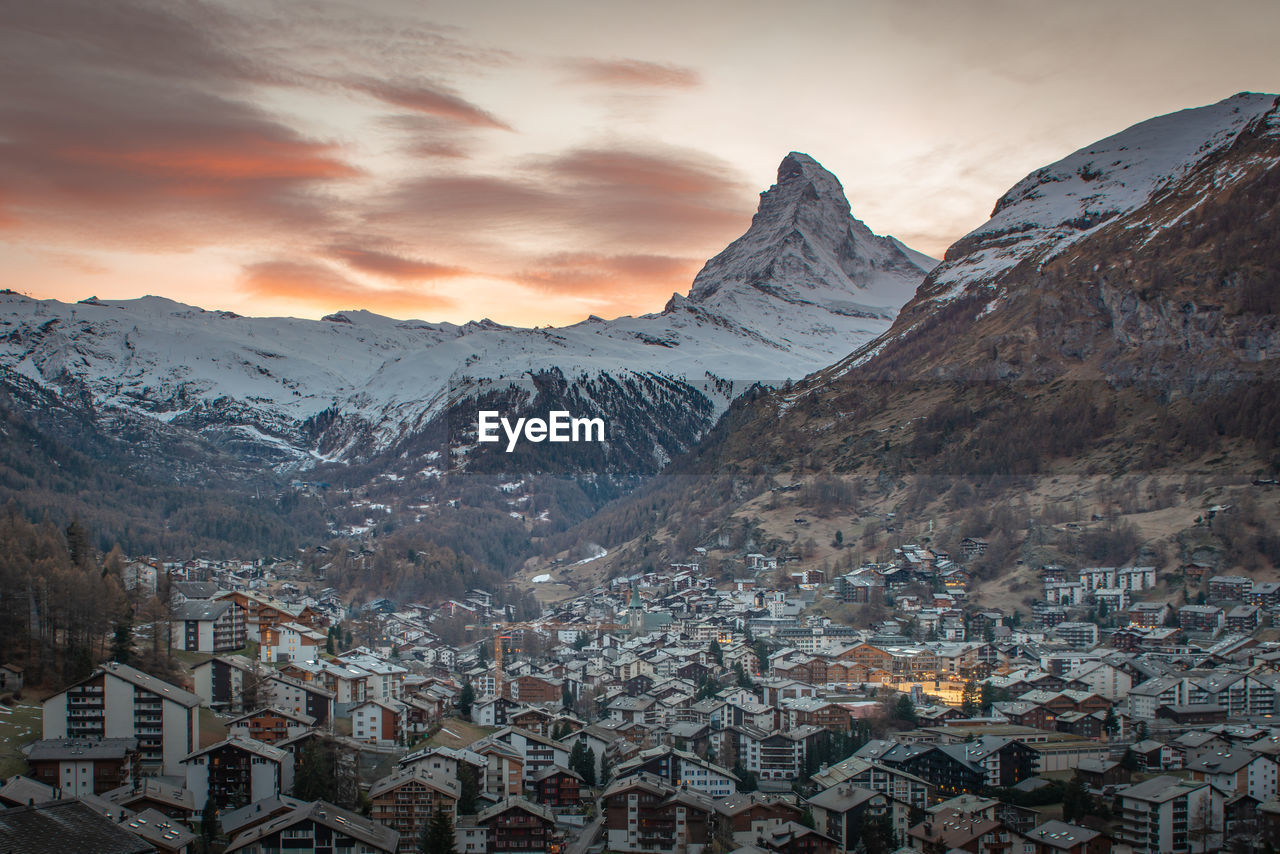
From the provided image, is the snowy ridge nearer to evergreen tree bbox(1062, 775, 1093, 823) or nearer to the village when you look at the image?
the village

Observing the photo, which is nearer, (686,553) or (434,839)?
(434,839)

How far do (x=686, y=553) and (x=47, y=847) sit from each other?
82.6 metres

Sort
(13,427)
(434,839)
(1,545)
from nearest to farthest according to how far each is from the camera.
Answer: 1. (434,839)
2. (1,545)
3. (13,427)

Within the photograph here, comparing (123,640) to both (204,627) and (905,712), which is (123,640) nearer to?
(204,627)

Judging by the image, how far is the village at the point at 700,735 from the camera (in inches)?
1665

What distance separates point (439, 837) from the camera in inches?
1601

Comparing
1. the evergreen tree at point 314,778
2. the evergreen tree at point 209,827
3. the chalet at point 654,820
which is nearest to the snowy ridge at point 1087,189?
the chalet at point 654,820

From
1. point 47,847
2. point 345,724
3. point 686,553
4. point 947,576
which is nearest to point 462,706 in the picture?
point 345,724

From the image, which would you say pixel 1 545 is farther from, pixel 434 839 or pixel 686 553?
pixel 686 553

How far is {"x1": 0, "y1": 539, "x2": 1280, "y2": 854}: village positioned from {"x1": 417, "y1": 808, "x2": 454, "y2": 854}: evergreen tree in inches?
4.6

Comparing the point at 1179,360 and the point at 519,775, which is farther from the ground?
the point at 1179,360

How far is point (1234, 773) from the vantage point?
1805 inches

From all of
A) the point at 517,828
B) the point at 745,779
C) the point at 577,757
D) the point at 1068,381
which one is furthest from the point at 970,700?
the point at 1068,381

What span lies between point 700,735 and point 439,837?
16.6 metres
